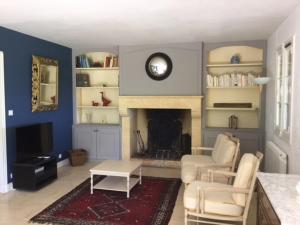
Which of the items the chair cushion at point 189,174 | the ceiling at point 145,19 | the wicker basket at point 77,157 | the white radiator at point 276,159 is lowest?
the wicker basket at point 77,157

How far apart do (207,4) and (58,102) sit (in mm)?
3710

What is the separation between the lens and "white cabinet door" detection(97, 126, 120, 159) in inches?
237

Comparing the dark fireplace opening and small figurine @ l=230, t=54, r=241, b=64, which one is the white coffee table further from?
small figurine @ l=230, t=54, r=241, b=64

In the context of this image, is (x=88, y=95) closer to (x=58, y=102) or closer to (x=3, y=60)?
(x=58, y=102)

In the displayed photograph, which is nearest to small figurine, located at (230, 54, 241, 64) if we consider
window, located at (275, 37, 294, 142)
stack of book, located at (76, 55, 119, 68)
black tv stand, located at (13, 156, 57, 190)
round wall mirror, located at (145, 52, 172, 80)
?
window, located at (275, 37, 294, 142)

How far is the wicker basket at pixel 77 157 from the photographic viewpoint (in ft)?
18.8

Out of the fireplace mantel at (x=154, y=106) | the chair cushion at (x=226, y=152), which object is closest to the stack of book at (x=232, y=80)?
the fireplace mantel at (x=154, y=106)

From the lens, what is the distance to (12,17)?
11.8 feet

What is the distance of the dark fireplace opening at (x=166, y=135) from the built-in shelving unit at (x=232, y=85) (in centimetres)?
63

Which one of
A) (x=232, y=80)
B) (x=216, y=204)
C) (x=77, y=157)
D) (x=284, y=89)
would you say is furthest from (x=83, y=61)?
(x=216, y=204)

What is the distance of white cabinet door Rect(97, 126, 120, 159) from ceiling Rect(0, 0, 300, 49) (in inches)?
77.4

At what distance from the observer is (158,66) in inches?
222

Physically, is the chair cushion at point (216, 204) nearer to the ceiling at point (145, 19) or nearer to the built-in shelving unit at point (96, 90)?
the ceiling at point (145, 19)

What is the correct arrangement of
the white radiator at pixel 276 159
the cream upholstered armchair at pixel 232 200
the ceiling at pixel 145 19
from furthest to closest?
1. the white radiator at pixel 276 159
2. the ceiling at pixel 145 19
3. the cream upholstered armchair at pixel 232 200
